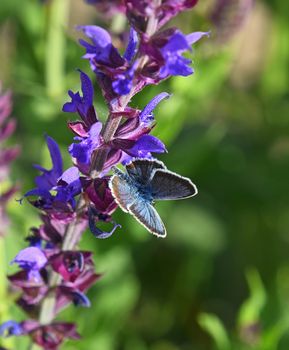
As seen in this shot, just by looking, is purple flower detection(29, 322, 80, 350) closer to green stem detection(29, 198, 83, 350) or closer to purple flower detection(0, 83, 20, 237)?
green stem detection(29, 198, 83, 350)

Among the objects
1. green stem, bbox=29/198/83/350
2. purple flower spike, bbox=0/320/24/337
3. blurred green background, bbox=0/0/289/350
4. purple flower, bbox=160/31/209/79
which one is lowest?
blurred green background, bbox=0/0/289/350

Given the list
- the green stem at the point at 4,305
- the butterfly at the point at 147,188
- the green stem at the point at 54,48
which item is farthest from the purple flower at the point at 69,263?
the green stem at the point at 54,48

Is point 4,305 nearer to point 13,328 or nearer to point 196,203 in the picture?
point 13,328

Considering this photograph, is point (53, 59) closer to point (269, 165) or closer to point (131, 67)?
point (269, 165)

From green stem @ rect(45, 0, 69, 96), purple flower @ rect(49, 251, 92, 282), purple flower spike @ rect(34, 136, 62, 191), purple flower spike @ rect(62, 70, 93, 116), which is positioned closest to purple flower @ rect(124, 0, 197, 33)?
purple flower spike @ rect(62, 70, 93, 116)

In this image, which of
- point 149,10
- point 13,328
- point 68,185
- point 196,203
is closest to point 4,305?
point 13,328

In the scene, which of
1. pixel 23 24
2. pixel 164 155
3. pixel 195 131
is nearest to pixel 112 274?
pixel 164 155
